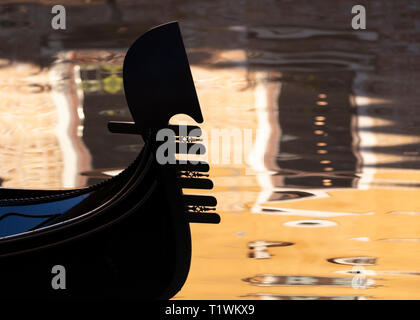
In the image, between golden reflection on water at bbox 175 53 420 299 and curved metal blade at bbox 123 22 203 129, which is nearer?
curved metal blade at bbox 123 22 203 129

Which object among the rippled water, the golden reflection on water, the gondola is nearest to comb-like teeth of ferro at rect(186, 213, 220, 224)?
the gondola

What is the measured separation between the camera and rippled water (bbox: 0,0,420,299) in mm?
2832

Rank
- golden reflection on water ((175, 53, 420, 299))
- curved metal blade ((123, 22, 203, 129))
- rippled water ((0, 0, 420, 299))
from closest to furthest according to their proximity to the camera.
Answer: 1. curved metal blade ((123, 22, 203, 129))
2. golden reflection on water ((175, 53, 420, 299))
3. rippled water ((0, 0, 420, 299))

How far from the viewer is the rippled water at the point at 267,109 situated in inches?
111

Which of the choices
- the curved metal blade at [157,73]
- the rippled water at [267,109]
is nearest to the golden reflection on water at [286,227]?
the rippled water at [267,109]

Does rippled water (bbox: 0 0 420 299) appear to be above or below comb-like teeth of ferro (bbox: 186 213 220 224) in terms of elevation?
above

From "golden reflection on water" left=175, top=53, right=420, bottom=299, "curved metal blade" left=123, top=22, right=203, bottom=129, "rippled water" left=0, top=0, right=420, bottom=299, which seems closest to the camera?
"curved metal blade" left=123, top=22, right=203, bottom=129

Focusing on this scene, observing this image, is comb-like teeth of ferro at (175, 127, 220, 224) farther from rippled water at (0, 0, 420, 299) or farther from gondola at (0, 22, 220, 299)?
rippled water at (0, 0, 420, 299)

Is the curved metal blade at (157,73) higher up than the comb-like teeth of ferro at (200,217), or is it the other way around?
the curved metal blade at (157,73)

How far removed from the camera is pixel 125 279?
1.27 meters

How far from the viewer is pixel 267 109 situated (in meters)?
3.38

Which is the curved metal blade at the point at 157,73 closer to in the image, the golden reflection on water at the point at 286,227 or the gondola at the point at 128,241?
the gondola at the point at 128,241

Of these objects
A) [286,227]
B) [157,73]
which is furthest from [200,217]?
[286,227]

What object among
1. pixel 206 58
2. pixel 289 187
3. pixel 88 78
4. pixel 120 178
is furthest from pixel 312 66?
pixel 120 178
